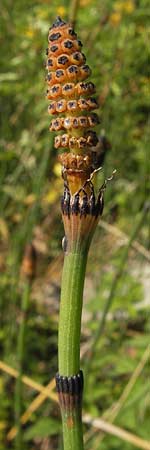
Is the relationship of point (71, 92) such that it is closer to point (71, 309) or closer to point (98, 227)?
point (71, 309)

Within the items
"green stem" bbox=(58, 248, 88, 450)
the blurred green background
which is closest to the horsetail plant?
"green stem" bbox=(58, 248, 88, 450)

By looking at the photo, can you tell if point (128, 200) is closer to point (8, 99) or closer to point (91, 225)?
point (8, 99)

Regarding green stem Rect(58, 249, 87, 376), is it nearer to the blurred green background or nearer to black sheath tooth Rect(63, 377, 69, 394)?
black sheath tooth Rect(63, 377, 69, 394)

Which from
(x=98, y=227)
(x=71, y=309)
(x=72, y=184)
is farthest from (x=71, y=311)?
(x=98, y=227)

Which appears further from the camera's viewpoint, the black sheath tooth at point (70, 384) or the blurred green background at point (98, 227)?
the blurred green background at point (98, 227)

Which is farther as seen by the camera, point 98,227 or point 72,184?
point 98,227

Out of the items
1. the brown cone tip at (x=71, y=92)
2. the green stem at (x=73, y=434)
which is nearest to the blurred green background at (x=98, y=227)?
the green stem at (x=73, y=434)

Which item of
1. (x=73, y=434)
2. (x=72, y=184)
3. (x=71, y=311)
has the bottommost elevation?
(x=73, y=434)

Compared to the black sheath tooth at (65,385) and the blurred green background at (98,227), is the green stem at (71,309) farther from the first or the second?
the blurred green background at (98,227)
